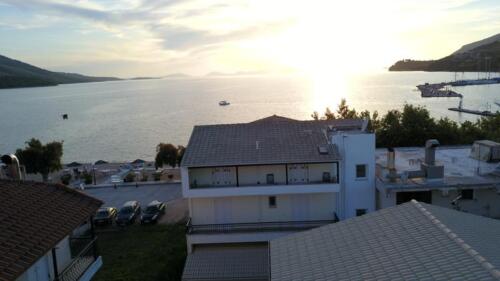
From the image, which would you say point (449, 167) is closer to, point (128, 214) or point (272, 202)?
point (272, 202)

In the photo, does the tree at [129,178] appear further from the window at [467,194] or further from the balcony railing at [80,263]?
the window at [467,194]

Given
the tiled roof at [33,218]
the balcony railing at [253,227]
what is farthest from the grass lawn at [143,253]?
the tiled roof at [33,218]

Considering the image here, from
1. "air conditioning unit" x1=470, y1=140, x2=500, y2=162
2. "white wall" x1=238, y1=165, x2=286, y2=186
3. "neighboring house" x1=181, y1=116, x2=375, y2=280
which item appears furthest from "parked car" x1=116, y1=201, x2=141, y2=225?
"air conditioning unit" x1=470, y1=140, x2=500, y2=162

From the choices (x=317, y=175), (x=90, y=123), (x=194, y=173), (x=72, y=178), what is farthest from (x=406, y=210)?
(x=90, y=123)

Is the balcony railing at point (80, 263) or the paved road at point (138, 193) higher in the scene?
the balcony railing at point (80, 263)

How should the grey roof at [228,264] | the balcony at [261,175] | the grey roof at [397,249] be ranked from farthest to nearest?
the balcony at [261,175], the grey roof at [228,264], the grey roof at [397,249]

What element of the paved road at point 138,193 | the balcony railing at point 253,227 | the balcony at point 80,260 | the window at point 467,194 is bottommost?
the paved road at point 138,193

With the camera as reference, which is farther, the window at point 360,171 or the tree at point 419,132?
the tree at point 419,132
